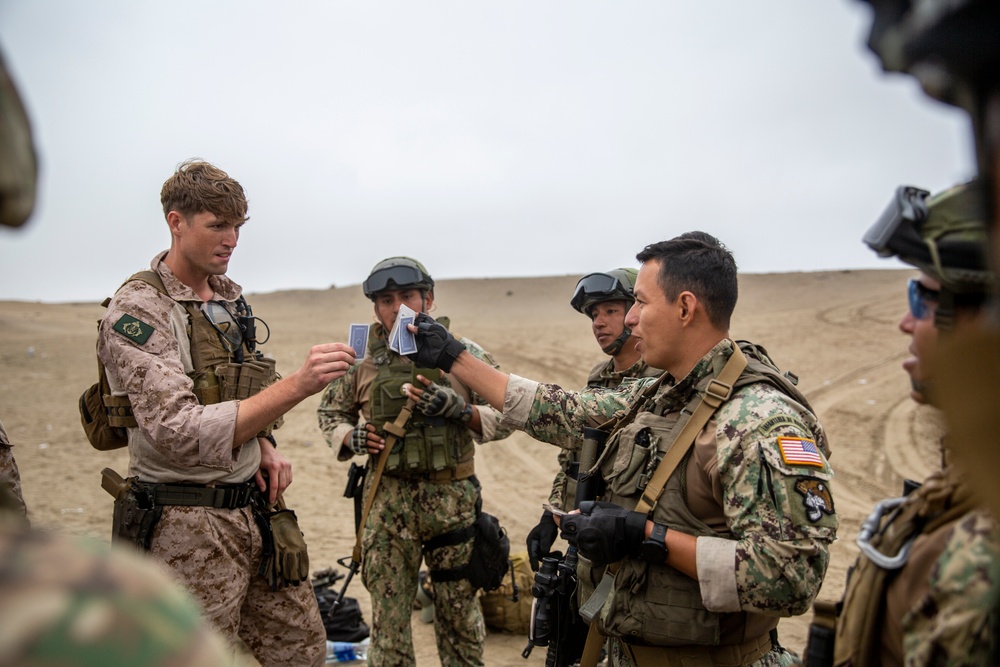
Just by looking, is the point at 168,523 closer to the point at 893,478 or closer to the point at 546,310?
the point at 893,478

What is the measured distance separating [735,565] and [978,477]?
1.43 metres

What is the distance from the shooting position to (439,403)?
4520 mm

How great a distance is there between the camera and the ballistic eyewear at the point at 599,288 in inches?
177

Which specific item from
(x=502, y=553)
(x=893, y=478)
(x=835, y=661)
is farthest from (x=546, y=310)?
(x=835, y=661)

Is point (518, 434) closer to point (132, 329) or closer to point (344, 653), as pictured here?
point (344, 653)

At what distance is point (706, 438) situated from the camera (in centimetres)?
250

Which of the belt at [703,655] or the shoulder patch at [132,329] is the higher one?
the shoulder patch at [132,329]

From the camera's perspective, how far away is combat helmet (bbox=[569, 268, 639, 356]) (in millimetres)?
4492

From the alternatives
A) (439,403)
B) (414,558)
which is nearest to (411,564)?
(414,558)

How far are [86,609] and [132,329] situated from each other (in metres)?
2.42

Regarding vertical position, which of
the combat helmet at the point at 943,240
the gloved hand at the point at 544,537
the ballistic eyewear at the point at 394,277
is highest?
the combat helmet at the point at 943,240

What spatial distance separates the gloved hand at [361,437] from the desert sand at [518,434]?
6.48 ft

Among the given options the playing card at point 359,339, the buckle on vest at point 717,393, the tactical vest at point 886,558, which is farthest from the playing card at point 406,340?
the tactical vest at point 886,558

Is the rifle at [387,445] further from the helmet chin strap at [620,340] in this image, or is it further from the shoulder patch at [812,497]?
the shoulder patch at [812,497]
